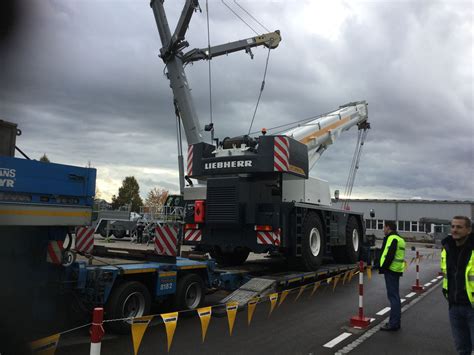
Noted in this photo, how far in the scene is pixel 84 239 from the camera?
283 inches

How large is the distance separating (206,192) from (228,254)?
2.33 meters

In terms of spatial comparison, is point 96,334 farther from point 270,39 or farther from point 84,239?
point 270,39

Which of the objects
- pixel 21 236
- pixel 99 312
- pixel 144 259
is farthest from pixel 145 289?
pixel 99 312

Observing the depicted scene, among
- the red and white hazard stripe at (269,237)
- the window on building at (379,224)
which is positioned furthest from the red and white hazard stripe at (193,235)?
the window on building at (379,224)


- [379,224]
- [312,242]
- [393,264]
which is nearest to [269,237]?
[312,242]

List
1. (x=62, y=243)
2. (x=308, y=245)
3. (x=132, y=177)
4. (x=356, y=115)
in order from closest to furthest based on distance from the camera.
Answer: (x=62, y=243) → (x=308, y=245) → (x=356, y=115) → (x=132, y=177)

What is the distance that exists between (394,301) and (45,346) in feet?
16.8

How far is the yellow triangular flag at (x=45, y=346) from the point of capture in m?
4.35

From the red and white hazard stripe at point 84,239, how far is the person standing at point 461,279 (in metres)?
5.32

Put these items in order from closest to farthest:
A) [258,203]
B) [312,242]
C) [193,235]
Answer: [258,203] < [193,235] < [312,242]

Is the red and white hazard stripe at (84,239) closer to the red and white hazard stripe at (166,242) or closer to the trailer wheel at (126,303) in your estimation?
the red and white hazard stripe at (166,242)

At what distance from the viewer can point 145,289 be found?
660cm

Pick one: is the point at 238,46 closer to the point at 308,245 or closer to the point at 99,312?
the point at 308,245

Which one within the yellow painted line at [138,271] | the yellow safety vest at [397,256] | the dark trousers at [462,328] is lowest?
the dark trousers at [462,328]
